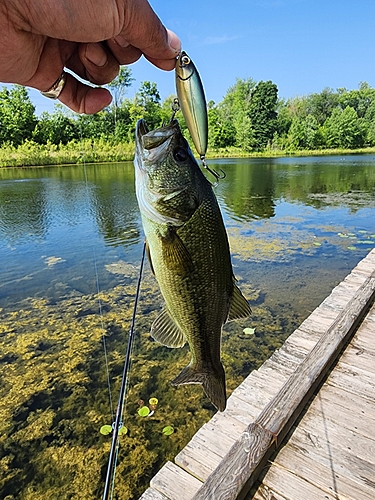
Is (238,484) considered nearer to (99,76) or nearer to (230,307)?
(230,307)

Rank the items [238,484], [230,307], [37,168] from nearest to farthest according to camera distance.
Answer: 1. [230,307]
2. [238,484]
3. [37,168]

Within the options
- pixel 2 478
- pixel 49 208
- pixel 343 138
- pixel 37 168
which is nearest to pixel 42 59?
pixel 2 478

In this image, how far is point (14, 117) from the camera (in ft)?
106

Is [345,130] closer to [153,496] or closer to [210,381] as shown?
[153,496]

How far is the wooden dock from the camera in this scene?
2.28m

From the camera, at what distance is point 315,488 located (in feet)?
7.55

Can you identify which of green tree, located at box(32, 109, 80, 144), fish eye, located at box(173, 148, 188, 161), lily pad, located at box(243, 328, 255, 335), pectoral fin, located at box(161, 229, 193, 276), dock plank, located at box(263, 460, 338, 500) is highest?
green tree, located at box(32, 109, 80, 144)

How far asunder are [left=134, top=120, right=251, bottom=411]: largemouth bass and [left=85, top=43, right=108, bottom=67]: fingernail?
49 centimetres

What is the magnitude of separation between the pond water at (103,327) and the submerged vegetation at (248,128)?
57.8 ft

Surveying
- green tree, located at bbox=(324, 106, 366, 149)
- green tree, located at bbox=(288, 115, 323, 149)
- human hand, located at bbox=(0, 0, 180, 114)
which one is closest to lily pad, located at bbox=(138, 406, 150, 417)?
human hand, located at bbox=(0, 0, 180, 114)

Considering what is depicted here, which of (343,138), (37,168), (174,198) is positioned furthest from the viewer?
(343,138)

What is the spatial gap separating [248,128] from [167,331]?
2028 inches

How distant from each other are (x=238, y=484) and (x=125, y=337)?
11.1 feet

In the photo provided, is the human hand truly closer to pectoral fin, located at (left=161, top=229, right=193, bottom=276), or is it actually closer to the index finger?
the index finger
